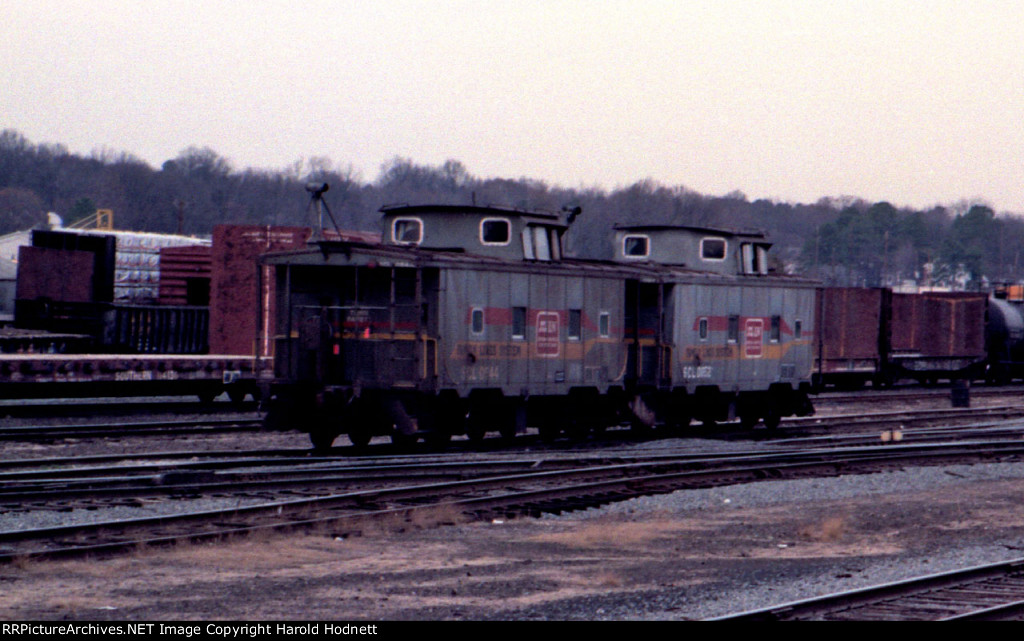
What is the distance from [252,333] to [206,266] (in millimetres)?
6704

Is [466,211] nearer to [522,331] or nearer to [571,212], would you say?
[522,331]

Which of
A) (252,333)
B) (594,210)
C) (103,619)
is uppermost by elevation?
(594,210)

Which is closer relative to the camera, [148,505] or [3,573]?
[3,573]

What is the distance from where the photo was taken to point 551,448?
74.2 feet

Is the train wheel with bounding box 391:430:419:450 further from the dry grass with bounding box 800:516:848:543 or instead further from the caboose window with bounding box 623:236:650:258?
the caboose window with bounding box 623:236:650:258

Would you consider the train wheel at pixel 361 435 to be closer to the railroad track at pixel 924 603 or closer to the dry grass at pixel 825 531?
the dry grass at pixel 825 531

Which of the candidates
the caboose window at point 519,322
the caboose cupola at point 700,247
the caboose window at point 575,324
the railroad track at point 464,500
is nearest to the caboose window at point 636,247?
the caboose cupola at point 700,247

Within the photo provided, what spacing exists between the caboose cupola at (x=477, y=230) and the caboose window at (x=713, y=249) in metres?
5.49

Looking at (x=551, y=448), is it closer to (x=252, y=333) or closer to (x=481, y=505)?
(x=481, y=505)

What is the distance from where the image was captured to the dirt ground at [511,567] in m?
9.46

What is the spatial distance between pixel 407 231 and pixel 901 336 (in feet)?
89.2

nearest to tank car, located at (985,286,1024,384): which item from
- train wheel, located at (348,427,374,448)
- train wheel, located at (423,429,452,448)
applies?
train wheel, located at (423,429,452,448)

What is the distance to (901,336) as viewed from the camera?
4522cm
